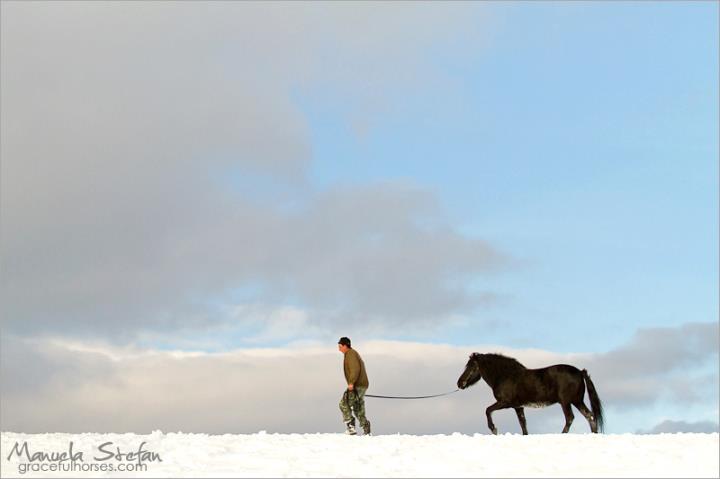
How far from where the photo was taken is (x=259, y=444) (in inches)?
650

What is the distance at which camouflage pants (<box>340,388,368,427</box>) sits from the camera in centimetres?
1942

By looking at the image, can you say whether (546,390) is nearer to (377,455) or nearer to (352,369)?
(352,369)

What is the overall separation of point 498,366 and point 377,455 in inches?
284

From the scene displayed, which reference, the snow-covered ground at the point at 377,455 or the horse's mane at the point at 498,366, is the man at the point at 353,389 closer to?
the snow-covered ground at the point at 377,455

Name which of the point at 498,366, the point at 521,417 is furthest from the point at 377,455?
the point at 498,366

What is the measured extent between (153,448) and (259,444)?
1808mm

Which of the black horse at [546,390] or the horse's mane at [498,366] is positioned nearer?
the black horse at [546,390]

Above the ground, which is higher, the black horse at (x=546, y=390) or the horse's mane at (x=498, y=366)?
the horse's mane at (x=498, y=366)

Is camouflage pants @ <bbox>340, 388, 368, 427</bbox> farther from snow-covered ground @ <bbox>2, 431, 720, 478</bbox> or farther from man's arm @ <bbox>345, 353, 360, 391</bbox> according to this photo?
snow-covered ground @ <bbox>2, 431, 720, 478</bbox>

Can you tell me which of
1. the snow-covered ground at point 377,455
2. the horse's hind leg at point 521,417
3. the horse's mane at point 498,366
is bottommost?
the snow-covered ground at point 377,455

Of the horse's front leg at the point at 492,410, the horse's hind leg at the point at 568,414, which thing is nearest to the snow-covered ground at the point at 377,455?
the horse's front leg at the point at 492,410

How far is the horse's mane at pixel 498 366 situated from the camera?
866 inches

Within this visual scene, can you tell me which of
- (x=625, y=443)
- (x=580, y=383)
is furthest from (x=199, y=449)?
(x=580, y=383)

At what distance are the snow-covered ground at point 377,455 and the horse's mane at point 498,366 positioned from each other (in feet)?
14.1
